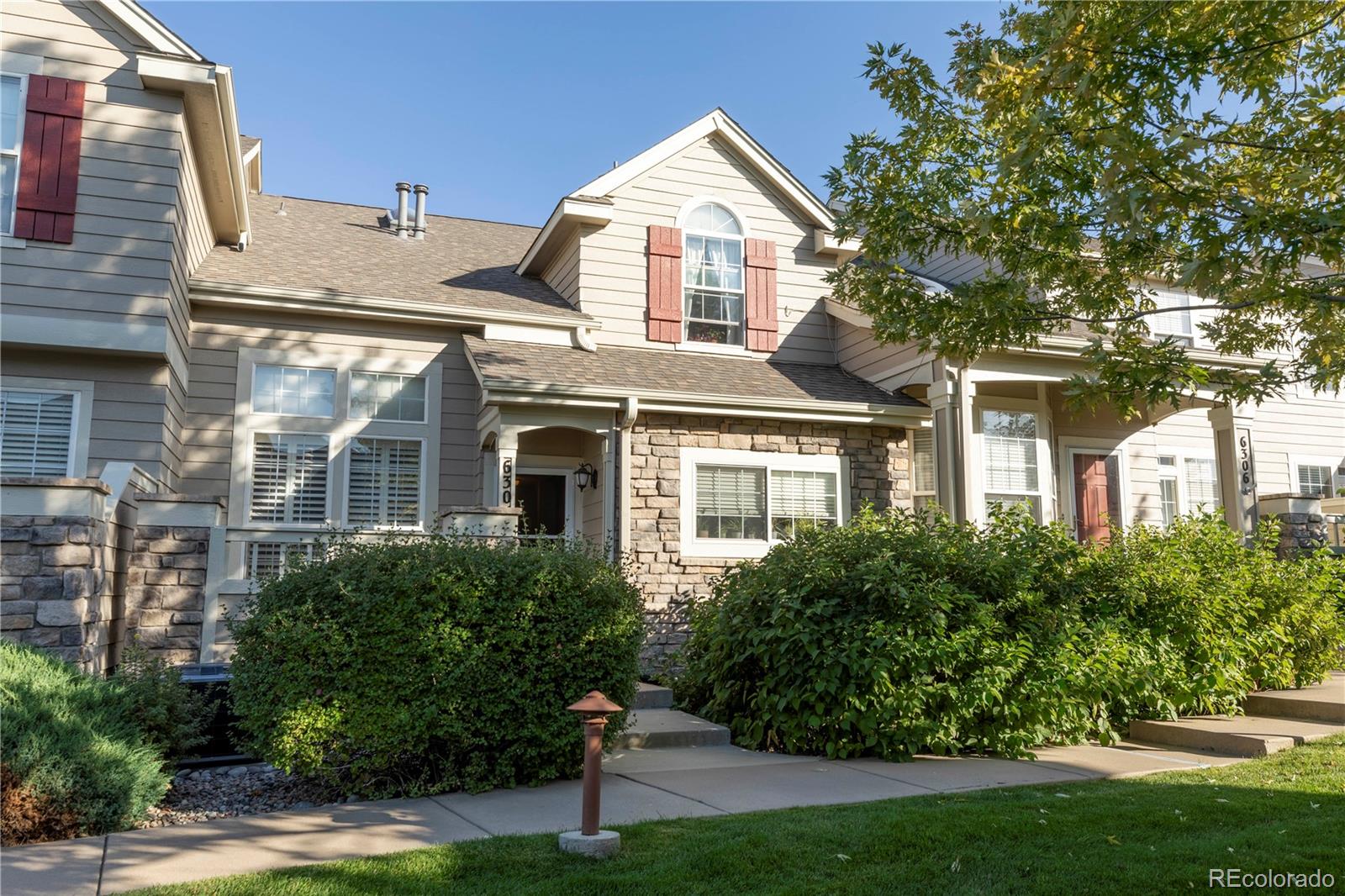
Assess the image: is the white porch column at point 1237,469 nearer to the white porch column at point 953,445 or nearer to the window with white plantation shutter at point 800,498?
the white porch column at point 953,445

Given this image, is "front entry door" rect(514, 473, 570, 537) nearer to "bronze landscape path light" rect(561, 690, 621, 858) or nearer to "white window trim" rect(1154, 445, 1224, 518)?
"bronze landscape path light" rect(561, 690, 621, 858)

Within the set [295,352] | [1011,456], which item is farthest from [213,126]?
[1011,456]

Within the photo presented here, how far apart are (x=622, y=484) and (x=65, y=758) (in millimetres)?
7037

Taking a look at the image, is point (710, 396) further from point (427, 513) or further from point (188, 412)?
point (188, 412)

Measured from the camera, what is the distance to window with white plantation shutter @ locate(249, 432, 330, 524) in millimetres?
10805

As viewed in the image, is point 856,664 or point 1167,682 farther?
point 1167,682

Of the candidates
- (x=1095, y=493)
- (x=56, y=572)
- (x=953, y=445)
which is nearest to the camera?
(x=56, y=572)

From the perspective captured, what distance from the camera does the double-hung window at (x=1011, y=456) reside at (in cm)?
1333

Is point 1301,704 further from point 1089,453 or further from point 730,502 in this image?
point 1089,453

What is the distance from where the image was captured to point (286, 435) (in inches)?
432

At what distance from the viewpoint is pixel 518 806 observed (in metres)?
5.11

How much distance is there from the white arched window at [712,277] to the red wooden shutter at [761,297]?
0.14 metres

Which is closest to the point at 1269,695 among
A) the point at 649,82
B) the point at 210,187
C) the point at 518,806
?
the point at 518,806

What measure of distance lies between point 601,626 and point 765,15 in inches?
312
